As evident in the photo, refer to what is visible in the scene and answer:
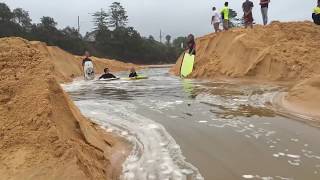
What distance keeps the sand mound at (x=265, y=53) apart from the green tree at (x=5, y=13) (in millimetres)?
30707

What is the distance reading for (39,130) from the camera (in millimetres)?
5188

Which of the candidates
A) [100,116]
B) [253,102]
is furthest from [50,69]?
[253,102]

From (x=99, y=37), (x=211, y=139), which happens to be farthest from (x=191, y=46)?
(x=99, y=37)

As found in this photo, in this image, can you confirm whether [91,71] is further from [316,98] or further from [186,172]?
[186,172]

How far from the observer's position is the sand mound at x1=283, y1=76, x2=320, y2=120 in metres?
9.54

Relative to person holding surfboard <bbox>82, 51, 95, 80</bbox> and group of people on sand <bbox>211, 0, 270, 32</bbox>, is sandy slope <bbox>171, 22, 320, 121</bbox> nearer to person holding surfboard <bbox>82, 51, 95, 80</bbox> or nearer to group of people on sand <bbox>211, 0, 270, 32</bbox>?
group of people on sand <bbox>211, 0, 270, 32</bbox>

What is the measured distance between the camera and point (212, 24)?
2533 cm

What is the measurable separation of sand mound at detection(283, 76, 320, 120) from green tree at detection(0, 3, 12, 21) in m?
42.8

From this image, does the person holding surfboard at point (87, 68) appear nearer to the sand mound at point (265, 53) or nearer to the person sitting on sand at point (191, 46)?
the person sitting on sand at point (191, 46)

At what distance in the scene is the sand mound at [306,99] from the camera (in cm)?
954

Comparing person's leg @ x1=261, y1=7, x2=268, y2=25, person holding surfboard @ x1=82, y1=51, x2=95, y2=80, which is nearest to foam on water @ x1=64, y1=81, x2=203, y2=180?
person's leg @ x1=261, y1=7, x2=268, y2=25

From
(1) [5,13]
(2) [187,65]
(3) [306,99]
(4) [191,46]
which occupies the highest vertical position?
(1) [5,13]

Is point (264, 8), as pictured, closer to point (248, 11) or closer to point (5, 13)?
point (248, 11)

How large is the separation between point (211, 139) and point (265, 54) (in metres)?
12.2
